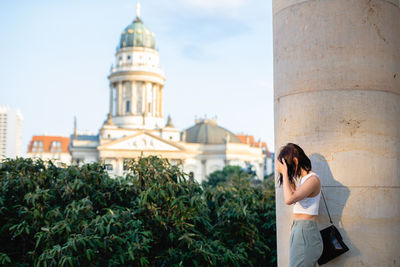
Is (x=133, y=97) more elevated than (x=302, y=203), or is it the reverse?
(x=133, y=97)

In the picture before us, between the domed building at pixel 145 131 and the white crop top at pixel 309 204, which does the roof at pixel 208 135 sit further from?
the white crop top at pixel 309 204

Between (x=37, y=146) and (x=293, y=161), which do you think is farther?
(x=37, y=146)

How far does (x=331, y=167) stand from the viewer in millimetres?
4523

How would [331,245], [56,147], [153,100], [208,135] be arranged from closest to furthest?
1. [331,245]
2. [153,100]
3. [208,135]
4. [56,147]

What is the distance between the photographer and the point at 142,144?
79312mm

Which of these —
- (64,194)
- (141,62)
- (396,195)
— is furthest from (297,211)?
(141,62)

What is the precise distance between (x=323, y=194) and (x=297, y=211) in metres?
0.46

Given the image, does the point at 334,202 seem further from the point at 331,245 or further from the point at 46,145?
the point at 46,145

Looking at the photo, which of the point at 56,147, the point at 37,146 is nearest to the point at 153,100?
the point at 56,147

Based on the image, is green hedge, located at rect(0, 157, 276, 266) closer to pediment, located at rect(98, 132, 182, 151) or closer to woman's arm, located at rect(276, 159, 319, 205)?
woman's arm, located at rect(276, 159, 319, 205)

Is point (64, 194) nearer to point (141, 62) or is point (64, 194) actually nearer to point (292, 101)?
point (292, 101)

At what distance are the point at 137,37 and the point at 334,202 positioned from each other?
8912cm

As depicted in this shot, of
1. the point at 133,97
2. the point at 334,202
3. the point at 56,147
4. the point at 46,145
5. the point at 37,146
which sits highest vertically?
the point at 133,97


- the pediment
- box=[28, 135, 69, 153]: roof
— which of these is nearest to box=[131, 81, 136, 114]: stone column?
the pediment
